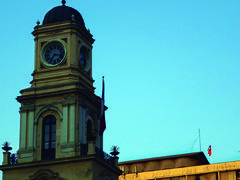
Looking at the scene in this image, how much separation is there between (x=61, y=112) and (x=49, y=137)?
238 centimetres

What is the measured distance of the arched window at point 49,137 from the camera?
56.8 m

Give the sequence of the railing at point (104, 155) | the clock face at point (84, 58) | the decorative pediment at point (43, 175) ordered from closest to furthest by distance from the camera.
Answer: the decorative pediment at point (43, 175), the railing at point (104, 155), the clock face at point (84, 58)

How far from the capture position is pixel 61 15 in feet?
204

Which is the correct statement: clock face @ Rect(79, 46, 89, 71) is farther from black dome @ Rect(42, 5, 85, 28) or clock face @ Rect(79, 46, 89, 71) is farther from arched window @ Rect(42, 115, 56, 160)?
arched window @ Rect(42, 115, 56, 160)

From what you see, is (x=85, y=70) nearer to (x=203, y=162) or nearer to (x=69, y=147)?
(x=69, y=147)

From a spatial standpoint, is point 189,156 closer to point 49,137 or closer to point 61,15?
point 49,137

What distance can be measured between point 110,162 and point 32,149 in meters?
6.96

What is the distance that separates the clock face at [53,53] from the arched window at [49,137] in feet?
17.6

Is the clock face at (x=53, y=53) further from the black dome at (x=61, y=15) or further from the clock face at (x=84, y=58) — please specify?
the black dome at (x=61, y=15)

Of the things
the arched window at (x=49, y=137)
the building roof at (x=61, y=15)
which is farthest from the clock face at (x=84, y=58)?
the arched window at (x=49, y=137)

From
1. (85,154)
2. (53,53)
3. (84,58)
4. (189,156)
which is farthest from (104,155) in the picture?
(189,156)

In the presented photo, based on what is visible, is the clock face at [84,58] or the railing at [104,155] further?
the clock face at [84,58]

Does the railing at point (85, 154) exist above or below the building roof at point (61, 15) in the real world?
below

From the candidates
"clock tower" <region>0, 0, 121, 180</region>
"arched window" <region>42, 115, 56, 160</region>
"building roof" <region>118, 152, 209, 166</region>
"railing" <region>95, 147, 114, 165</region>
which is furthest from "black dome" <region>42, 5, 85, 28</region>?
"building roof" <region>118, 152, 209, 166</region>
